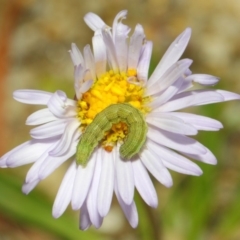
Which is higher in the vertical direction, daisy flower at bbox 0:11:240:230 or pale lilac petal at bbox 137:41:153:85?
pale lilac petal at bbox 137:41:153:85

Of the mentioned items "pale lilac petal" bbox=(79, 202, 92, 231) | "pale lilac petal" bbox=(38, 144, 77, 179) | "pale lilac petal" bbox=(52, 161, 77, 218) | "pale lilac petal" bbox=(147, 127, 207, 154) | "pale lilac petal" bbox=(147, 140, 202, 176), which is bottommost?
"pale lilac petal" bbox=(79, 202, 92, 231)

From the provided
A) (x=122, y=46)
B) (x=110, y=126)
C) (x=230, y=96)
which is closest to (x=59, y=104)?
(x=110, y=126)

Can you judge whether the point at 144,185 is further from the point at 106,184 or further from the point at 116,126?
the point at 116,126

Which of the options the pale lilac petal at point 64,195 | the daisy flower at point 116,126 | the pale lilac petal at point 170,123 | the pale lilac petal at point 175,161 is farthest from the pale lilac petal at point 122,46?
the pale lilac petal at point 64,195

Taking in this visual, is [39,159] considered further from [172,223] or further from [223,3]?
[223,3]

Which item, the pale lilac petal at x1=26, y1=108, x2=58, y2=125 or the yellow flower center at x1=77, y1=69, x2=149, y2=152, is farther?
the yellow flower center at x1=77, y1=69, x2=149, y2=152

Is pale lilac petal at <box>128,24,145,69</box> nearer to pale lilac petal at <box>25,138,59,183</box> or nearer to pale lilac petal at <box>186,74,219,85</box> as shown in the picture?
pale lilac petal at <box>186,74,219,85</box>

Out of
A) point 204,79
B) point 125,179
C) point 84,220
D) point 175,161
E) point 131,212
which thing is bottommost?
point 84,220

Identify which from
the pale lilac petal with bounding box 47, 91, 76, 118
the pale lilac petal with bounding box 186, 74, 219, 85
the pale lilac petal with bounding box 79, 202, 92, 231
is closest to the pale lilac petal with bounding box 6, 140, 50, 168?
the pale lilac petal with bounding box 47, 91, 76, 118
